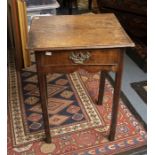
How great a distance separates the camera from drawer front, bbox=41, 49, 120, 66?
1.18 m

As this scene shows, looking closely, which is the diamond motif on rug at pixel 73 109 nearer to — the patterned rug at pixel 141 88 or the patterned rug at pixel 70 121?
the patterned rug at pixel 70 121

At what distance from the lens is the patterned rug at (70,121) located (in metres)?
1.50

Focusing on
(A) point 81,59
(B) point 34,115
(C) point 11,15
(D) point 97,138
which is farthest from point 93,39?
(C) point 11,15

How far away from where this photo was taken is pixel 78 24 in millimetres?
1362

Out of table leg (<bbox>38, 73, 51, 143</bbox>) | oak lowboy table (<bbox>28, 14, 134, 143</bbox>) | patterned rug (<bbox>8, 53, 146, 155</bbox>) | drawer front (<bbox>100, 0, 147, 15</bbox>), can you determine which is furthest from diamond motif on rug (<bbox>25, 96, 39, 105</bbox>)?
drawer front (<bbox>100, 0, 147, 15</bbox>)

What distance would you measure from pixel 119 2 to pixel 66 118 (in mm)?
1548

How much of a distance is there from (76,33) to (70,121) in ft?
2.26

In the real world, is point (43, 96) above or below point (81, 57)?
below

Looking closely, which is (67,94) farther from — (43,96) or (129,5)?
(129,5)

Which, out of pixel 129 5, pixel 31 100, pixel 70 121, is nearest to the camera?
pixel 70 121

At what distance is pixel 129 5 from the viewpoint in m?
2.55

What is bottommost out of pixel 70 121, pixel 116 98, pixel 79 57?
pixel 70 121

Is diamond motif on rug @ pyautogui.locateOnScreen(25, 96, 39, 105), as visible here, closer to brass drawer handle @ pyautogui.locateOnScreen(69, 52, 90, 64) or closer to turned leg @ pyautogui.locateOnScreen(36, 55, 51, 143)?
turned leg @ pyautogui.locateOnScreen(36, 55, 51, 143)

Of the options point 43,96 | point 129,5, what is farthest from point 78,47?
point 129,5
